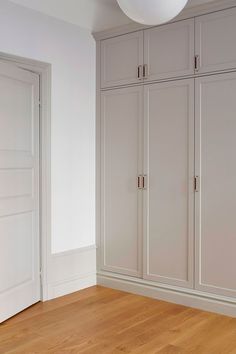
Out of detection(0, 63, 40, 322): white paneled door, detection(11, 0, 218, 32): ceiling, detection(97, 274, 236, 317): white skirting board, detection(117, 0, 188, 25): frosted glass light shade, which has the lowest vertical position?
detection(97, 274, 236, 317): white skirting board

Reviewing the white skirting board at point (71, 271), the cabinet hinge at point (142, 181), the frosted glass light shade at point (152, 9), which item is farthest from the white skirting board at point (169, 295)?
the frosted glass light shade at point (152, 9)

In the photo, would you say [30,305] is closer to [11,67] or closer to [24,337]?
[24,337]

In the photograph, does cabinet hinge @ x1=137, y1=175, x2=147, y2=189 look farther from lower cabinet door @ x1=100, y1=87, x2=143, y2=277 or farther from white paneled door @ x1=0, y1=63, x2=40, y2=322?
white paneled door @ x1=0, y1=63, x2=40, y2=322

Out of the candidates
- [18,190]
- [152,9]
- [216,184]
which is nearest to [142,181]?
[216,184]

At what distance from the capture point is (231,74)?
338cm

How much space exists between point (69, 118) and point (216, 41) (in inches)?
56.3

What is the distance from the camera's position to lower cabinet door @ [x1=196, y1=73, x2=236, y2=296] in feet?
11.2

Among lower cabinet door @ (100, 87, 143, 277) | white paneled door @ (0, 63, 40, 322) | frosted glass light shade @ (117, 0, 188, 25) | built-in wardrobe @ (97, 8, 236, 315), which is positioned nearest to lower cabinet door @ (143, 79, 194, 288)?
built-in wardrobe @ (97, 8, 236, 315)

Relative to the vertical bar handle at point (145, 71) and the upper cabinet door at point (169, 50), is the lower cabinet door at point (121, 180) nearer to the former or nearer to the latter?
the vertical bar handle at point (145, 71)

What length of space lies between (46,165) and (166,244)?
123cm

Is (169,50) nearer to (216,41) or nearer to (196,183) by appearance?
(216,41)

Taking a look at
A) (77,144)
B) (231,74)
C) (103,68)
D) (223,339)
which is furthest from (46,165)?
(223,339)

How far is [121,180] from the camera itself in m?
4.12

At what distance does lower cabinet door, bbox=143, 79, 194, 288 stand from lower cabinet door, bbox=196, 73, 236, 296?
0.08 m
